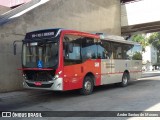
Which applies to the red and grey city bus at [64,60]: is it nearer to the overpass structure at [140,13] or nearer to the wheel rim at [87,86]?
the wheel rim at [87,86]

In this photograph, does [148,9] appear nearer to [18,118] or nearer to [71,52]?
[71,52]

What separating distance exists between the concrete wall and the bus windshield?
86.5 inches

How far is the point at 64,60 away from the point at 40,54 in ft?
3.58

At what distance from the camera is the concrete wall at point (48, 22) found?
49.0 feet

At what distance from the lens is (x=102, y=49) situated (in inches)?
613

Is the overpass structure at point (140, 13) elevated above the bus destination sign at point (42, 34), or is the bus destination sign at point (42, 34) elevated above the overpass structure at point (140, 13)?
the overpass structure at point (140, 13)

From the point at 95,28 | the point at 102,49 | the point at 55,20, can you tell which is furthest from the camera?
the point at 95,28

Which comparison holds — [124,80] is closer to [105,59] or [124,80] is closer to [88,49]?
[105,59]

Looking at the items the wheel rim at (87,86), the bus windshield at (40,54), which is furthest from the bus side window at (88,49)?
the bus windshield at (40,54)

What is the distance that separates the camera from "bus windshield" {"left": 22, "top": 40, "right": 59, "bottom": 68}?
40.4 feet

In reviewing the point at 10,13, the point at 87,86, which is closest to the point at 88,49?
the point at 87,86

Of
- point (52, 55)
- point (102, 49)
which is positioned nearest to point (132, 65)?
point (102, 49)

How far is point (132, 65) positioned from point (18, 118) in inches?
472

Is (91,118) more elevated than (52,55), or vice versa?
(52,55)
